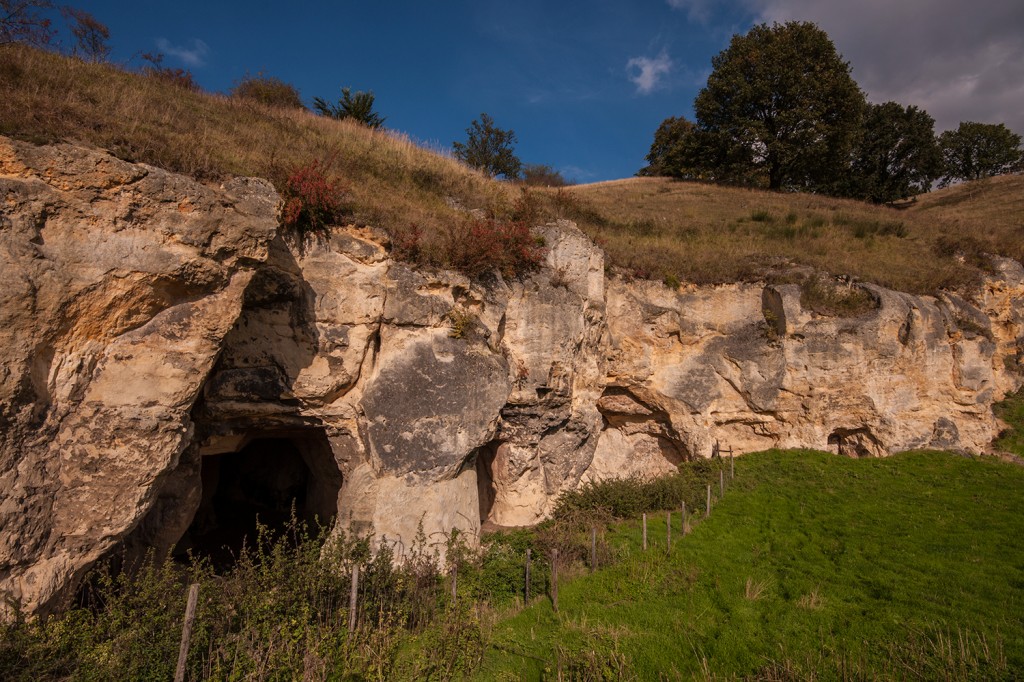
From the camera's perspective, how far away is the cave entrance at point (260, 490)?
13219 mm

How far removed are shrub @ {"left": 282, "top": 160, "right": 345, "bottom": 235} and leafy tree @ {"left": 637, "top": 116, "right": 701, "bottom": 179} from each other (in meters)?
35.3

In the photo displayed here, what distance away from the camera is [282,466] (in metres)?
16.3

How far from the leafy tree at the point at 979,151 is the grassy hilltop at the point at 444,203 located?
20.9 metres

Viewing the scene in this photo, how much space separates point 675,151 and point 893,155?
60.6 feet

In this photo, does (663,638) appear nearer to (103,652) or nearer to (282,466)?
(103,652)

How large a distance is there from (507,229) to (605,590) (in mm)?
8420

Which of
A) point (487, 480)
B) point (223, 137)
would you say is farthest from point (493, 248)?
point (223, 137)

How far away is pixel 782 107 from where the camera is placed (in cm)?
3559

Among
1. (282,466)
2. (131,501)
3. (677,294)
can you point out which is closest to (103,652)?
(131,501)

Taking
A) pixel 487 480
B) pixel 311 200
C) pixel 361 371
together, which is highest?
pixel 311 200

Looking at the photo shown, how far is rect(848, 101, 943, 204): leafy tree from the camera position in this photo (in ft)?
134

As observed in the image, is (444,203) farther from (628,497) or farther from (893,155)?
(893,155)

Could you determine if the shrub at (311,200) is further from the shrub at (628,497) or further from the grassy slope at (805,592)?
the shrub at (628,497)

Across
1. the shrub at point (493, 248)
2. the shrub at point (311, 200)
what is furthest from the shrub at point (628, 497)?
the shrub at point (311, 200)
